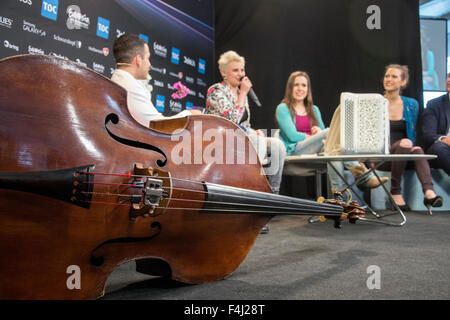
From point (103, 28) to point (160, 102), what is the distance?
3.12 feet

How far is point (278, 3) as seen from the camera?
15.1ft

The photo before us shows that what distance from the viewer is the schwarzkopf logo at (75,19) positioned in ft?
9.50

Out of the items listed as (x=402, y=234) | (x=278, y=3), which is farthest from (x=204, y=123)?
(x=278, y=3)

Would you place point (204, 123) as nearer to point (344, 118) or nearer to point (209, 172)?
point (209, 172)

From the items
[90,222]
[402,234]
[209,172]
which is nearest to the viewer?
[90,222]

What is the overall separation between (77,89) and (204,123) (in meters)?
0.36

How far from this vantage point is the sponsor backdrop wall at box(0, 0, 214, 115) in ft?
8.38

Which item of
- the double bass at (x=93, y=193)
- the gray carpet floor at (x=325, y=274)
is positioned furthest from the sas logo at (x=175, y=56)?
the double bass at (x=93, y=193)

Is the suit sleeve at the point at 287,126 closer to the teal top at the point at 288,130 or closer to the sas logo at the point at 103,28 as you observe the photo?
the teal top at the point at 288,130

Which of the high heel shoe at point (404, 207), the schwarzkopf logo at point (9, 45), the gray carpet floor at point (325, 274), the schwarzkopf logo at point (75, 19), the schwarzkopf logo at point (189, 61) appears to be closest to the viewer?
the gray carpet floor at point (325, 274)

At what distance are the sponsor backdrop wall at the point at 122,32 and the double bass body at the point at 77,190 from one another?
1267 mm

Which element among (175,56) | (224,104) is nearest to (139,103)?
(224,104)

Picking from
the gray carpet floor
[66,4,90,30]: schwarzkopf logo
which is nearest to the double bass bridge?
the gray carpet floor
